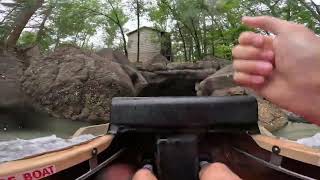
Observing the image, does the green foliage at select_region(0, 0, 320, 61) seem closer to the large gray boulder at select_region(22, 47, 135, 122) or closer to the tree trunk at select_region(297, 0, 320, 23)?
the tree trunk at select_region(297, 0, 320, 23)

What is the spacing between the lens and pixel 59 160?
1.09 m

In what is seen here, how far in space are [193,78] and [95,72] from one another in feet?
10.4

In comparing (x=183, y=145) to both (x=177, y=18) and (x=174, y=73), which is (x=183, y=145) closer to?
(x=174, y=73)

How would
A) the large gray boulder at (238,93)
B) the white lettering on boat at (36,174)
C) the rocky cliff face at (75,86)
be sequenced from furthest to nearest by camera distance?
the rocky cliff face at (75,86) < the large gray boulder at (238,93) < the white lettering on boat at (36,174)

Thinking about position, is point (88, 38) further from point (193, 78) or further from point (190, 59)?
point (193, 78)

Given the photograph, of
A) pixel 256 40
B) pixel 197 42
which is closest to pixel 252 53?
pixel 256 40

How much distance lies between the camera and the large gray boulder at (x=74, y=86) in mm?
7156

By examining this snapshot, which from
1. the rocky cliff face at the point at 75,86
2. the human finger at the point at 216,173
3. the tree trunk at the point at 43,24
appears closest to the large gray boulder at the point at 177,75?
the rocky cliff face at the point at 75,86

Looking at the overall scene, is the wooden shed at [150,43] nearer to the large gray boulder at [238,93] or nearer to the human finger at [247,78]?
the large gray boulder at [238,93]

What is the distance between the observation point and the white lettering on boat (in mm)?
948

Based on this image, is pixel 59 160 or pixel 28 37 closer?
pixel 59 160

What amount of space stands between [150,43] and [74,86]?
7.93 meters

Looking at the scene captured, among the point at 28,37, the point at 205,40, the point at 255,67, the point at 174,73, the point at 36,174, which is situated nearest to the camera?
the point at 255,67

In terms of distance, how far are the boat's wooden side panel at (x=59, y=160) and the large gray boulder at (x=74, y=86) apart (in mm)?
5860
